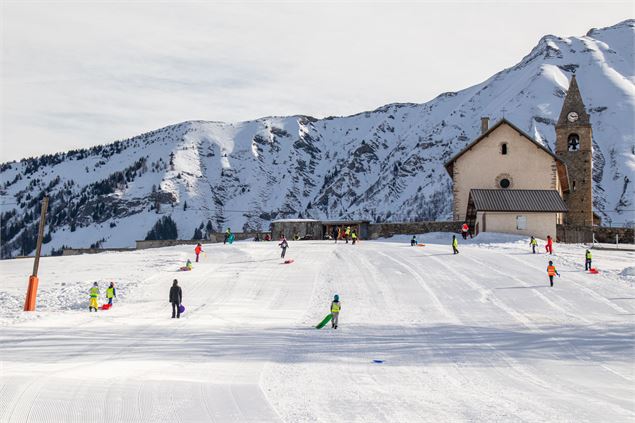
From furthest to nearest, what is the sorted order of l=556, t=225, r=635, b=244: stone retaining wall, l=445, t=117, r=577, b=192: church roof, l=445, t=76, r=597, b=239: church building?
l=445, t=117, r=577, b=192: church roof
l=556, t=225, r=635, b=244: stone retaining wall
l=445, t=76, r=597, b=239: church building

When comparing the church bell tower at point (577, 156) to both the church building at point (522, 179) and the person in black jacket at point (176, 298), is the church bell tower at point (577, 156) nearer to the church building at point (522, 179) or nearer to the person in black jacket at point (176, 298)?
the church building at point (522, 179)

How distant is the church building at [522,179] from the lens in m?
55.2

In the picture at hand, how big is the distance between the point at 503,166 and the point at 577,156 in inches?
711

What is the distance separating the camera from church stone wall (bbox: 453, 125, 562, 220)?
61906 mm

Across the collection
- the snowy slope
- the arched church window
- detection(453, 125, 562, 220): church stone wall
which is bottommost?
the snowy slope

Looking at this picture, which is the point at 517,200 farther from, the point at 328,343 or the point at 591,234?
the point at 328,343

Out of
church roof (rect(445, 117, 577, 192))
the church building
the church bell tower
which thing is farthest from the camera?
the church bell tower

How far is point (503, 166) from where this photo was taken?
62.5 m

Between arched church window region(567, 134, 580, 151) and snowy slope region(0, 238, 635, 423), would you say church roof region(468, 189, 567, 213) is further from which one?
arched church window region(567, 134, 580, 151)

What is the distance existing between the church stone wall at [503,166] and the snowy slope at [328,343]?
60.4ft

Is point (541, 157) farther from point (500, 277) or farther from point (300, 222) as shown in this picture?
point (500, 277)

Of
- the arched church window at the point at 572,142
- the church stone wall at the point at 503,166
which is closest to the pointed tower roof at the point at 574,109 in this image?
the arched church window at the point at 572,142

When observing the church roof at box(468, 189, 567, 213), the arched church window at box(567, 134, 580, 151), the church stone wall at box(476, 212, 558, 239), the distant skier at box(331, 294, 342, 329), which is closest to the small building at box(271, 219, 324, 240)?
the church roof at box(468, 189, 567, 213)

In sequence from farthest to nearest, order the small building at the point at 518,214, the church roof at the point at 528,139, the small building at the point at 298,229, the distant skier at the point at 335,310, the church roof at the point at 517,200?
the small building at the point at 298,229, the church roof at the point at 528,139, the church roof at the point at 517,200, the small building at the point at 518,214, the distant skier at the point at 335,310
